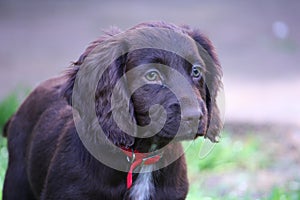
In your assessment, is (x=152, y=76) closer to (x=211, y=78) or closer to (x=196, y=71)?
(x=196, y=71)

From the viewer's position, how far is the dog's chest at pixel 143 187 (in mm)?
4242

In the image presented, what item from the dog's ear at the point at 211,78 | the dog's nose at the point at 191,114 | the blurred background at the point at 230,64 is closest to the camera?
the dog's nose at the point at 191,114

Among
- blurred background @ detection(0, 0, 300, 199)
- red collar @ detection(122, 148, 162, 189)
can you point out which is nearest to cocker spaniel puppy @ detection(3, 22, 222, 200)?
red collar @ detection(122, 148, 162, 189)

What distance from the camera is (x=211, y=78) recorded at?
4.39 metres

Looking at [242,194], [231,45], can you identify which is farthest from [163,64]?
[231,45]

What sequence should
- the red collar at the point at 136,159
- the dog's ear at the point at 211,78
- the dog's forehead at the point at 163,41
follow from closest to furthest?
the dog's forehead at the point at 163,41 < the red collar at the point at 136,159 < the dog's ear at the point at 211,78

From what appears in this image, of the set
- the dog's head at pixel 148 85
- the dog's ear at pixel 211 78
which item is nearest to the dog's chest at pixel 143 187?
the dog's head at pixel 148 85

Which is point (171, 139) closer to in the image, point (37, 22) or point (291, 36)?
point (291, 36)

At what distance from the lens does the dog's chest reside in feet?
13.9

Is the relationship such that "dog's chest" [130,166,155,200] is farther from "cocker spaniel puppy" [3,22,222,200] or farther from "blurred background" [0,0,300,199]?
"blurred background" [0,0,300,199]

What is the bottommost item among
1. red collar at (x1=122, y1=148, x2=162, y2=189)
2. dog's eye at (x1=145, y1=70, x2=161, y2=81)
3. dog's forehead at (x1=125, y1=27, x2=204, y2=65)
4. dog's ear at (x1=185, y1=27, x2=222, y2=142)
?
red collar at (x1=122, y1=148, x2=162, y2=189)

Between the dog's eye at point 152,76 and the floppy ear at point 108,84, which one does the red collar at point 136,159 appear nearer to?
the floppy ear at point 108,84

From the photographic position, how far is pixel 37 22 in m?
11.7

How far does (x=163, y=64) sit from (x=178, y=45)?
6.4 inches
